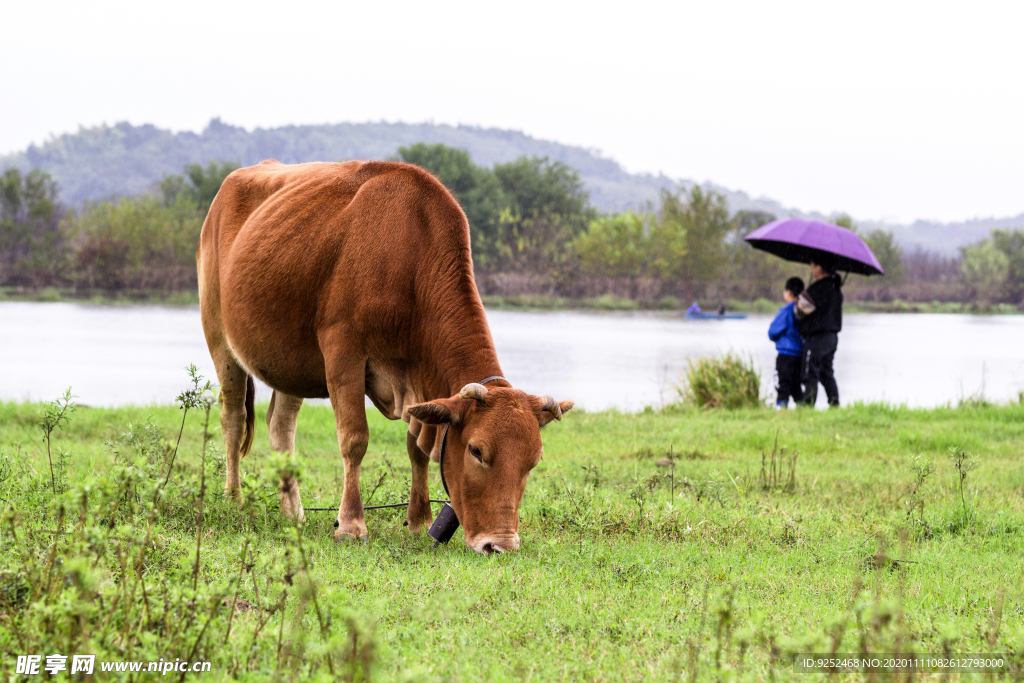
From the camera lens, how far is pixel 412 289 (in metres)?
4.90

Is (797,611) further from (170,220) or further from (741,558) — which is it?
(170,220)

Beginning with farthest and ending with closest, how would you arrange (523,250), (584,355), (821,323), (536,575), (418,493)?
(523,250) → (584,355) → (821,323) → (418,493) → (536,575)

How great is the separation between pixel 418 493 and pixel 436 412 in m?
1.09

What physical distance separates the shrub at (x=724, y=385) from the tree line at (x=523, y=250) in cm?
3703

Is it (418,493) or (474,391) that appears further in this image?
(418,493)

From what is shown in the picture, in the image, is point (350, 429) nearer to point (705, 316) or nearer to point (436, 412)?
point (436, 412)

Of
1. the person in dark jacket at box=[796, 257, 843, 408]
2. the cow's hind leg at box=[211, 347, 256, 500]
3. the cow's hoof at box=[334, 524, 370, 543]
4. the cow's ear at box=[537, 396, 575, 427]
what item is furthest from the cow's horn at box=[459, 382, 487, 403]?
the person in dark jacket at box=[796, 257, 843, 408]

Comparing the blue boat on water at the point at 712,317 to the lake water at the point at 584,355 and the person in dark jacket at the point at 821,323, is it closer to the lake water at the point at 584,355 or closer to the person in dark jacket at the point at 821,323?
the lake water at the point at 584,355

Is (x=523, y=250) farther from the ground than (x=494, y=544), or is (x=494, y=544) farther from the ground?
(x=523, y=250)

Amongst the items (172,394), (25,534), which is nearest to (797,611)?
(25,534)

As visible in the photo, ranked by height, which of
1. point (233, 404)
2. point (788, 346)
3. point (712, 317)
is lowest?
point (712, 317)

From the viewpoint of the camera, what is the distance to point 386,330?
15.9 ft

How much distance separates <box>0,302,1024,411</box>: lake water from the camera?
16438mm

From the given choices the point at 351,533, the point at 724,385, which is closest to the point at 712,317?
the point at 724,385
